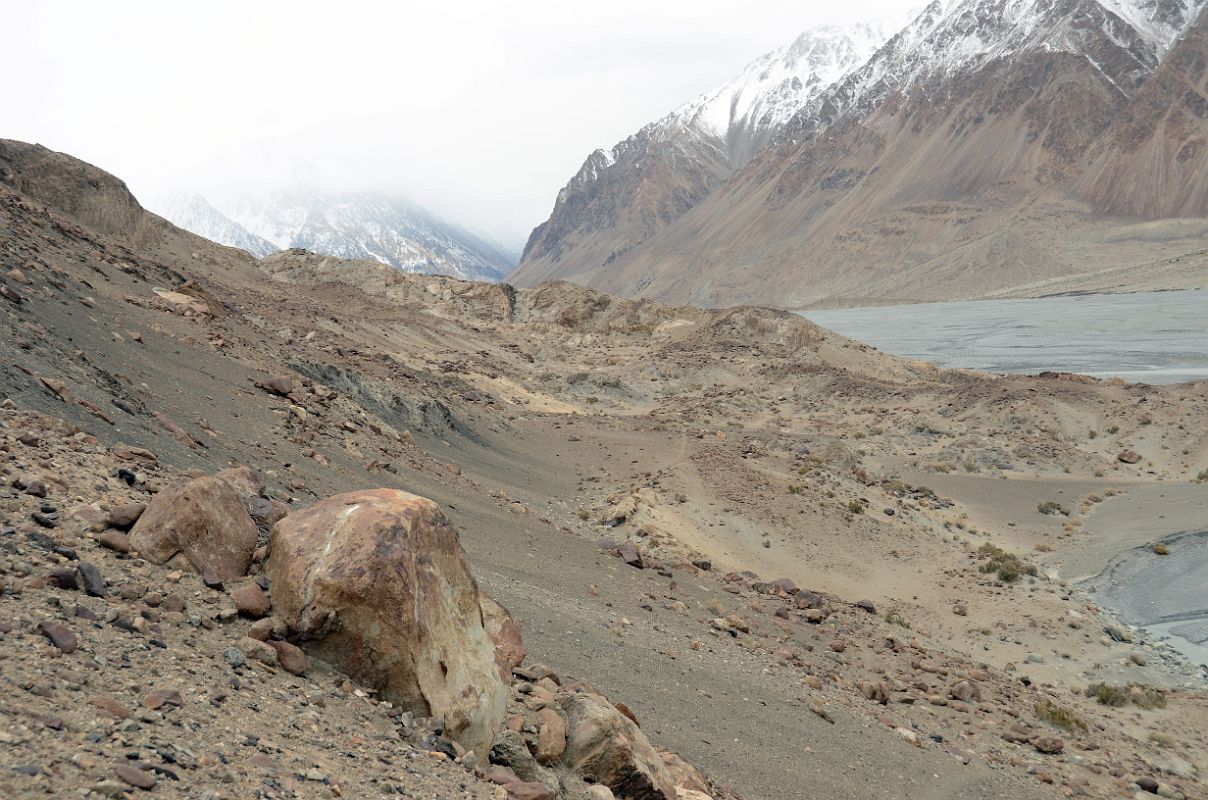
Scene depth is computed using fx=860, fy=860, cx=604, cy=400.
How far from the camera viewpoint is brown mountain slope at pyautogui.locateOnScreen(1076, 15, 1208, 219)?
135m

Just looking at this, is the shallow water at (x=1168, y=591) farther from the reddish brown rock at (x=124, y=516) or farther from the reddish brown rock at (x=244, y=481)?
the reddish brown rock at (x=124, y=516)

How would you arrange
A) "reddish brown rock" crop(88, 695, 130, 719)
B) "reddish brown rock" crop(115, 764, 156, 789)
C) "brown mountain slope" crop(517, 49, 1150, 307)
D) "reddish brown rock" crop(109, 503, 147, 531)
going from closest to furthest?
"reddish brown rock" crop(115, 764, 156, 789), "reddish brown rock" crop(88, 695, 130, 719), "reddish brown rock" crop(109, 503, 147, 531), "brown mountain slope" crop(517, 49, 1150, 307)

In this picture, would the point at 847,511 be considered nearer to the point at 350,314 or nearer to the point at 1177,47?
the point at 350,314

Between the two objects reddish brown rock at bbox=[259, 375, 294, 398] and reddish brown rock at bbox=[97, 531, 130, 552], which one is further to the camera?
reddish brown rock at bbox=[259, 375, 294, 398]

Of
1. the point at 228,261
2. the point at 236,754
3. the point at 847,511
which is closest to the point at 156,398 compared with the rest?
the point at 236,754

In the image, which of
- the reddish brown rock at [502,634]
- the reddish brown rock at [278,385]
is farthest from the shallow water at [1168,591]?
the reddish brown rock at [278,385]

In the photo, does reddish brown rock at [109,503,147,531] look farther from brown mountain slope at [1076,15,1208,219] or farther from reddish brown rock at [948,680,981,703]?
brown mountain slope at [1076,15,1208,219]

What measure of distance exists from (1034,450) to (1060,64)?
167103 mm

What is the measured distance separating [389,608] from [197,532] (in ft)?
4.66

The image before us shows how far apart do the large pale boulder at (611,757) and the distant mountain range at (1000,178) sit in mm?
117617

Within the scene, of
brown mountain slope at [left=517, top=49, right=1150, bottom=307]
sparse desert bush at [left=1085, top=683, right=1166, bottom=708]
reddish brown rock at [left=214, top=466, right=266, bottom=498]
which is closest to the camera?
reddish brown rock at [left=214, top=466, right=266, bottom=498]

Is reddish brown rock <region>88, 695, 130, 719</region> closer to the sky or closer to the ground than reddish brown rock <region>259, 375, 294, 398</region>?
closer to the ground

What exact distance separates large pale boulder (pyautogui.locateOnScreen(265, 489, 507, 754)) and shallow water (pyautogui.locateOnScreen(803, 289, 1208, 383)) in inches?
1730

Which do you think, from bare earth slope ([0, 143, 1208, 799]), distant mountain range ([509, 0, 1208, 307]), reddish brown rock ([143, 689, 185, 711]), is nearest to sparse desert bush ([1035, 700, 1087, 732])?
bare earth slope ([0, 143, 1208, 799])
